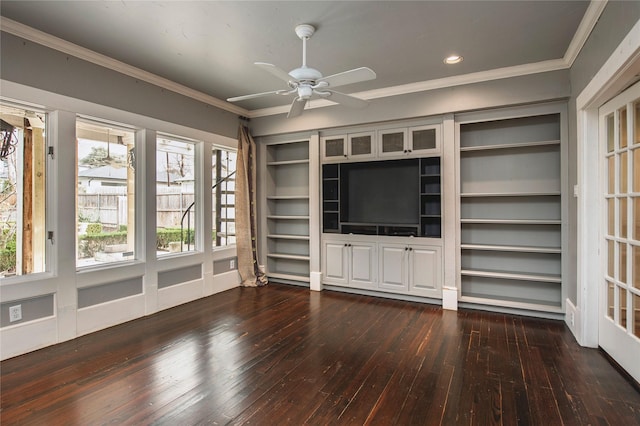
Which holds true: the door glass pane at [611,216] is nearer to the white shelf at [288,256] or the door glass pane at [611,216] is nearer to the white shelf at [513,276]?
the white shelf at [513,276]

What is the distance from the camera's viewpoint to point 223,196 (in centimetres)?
509

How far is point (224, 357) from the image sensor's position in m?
2.75

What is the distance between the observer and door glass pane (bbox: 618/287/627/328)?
97.9 inches

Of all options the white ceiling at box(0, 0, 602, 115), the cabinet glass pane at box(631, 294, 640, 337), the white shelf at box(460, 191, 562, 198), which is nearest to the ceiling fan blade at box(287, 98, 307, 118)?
the white ceiling at box(0, 0, 602, 115)

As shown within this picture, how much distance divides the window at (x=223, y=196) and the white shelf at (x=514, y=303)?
3.42 m

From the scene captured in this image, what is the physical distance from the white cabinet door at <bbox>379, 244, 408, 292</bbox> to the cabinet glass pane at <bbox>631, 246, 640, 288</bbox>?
2266mm

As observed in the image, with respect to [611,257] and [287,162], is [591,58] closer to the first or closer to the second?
[611,257]

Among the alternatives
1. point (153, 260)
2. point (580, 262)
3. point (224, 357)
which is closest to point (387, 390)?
point (224, 357)

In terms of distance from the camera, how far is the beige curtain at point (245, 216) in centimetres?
516

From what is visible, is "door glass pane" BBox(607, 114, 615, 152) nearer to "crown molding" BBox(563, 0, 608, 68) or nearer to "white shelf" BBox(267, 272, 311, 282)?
"crown molding" BBox(563, 0, 608, 68)

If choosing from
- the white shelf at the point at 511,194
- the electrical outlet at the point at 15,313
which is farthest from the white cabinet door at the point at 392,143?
the electrical outlet at the point at 15,313

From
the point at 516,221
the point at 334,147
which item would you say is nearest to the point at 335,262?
the point at 334,147

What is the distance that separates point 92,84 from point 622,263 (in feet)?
16.3

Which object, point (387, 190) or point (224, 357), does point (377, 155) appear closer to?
point (387, 190)
